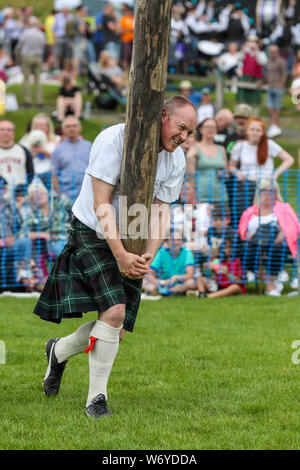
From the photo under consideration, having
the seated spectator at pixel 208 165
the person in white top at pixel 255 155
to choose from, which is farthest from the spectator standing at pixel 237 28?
the person in white top at pixel 255 155

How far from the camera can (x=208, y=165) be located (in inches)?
300

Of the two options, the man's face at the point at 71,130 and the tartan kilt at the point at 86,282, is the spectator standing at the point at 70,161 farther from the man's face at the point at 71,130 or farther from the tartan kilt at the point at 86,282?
the tartan kilt at the point at 86,282

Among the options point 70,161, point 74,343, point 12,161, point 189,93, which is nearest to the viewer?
point 74,343

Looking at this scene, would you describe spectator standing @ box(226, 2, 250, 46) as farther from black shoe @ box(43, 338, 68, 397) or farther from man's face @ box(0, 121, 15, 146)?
black shoe @ box(43, 338, 68, 397)

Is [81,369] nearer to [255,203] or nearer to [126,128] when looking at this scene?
[126,128]

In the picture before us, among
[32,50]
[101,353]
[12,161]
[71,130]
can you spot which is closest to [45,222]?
[12,161]

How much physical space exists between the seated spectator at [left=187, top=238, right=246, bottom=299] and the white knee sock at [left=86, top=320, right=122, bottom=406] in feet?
11.4

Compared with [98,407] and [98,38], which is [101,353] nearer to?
[98,407]

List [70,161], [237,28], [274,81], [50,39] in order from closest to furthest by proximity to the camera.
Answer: [70,161] → [274,81] → [237,28] → [50,39]

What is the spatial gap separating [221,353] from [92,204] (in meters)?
1.67

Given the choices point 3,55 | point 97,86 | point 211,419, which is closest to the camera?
point 211,419

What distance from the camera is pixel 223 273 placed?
24.0 feet

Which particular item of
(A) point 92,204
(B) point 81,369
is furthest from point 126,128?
(B) point 81,369

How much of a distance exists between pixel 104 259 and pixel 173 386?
94cm
